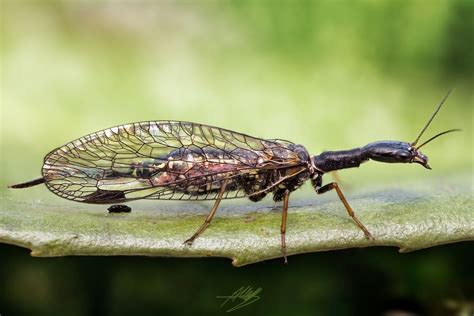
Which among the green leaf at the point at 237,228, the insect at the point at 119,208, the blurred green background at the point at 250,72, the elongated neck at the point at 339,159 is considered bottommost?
the green leaf at the point at 237,228

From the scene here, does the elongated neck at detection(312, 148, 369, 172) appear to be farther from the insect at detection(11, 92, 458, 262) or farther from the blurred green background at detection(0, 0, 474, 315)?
the blurred green background at detection(0, 0, 474, 315)

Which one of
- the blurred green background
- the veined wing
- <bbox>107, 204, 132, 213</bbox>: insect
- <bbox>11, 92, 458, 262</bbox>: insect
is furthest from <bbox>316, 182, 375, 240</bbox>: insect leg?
<bbox>107, 204, 132, 213</bbox>: insect

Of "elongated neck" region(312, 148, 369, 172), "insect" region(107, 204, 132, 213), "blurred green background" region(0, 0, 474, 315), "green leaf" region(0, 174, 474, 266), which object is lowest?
"green leaf" region(0, 174, 474, 266)

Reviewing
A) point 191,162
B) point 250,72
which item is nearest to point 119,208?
point 191,162

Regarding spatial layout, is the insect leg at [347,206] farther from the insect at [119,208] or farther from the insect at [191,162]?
the insect at [119,208]

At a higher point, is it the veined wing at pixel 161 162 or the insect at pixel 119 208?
the veined wing at pixel 161 162

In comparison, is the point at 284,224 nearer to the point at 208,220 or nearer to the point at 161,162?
the point at 208,220

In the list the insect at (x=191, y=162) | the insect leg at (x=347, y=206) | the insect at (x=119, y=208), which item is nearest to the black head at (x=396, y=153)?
the insect at (x=191, y=162)

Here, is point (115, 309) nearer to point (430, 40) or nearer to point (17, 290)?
point (17, 290)
